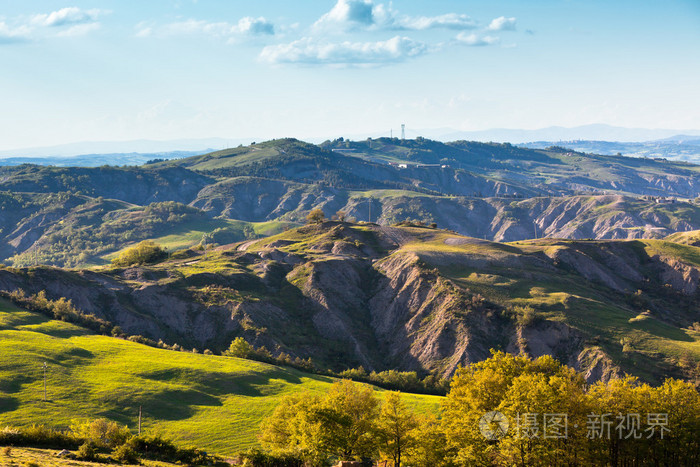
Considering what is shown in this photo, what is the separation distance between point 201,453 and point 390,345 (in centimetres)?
8096

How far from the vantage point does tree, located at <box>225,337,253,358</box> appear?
120 meters

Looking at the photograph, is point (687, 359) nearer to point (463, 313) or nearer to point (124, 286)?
point (463, 313)

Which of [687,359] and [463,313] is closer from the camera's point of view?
[687,359]

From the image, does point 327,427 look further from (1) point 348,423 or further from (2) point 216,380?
(2) point 216,380

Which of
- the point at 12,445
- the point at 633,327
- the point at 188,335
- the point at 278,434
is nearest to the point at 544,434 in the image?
the point at 278,434

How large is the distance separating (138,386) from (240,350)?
30639mm

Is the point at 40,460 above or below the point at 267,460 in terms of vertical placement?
above

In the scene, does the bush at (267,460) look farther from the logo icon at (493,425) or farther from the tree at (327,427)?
the logo icon at (493,425)

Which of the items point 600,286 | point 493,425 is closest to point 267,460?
point 493,425

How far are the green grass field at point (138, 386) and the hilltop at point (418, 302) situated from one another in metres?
24.1

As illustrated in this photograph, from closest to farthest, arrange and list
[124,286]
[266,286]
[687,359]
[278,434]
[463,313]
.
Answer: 1. [278,434]
2. [687,359]
3. [463,313]
4. [124,286]
5. [266,286]

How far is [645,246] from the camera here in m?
189

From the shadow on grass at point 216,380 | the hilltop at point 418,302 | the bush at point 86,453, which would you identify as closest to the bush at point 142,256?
the hilltop at point 418,302

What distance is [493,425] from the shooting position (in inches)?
2347
